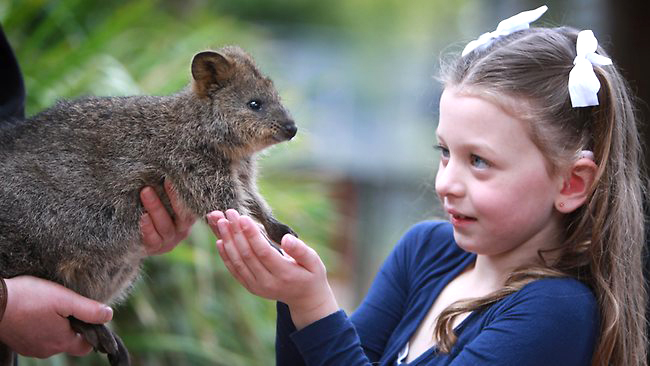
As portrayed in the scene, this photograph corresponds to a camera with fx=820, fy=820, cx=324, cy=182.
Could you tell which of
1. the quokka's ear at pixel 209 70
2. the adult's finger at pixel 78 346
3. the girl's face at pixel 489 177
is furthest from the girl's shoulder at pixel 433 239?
the adult's finger at pixel 78 346

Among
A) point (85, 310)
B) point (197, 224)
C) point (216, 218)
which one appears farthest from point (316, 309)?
point (197, 224)

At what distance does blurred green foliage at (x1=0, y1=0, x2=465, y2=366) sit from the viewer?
4621 mm

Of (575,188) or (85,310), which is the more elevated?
(575,188)

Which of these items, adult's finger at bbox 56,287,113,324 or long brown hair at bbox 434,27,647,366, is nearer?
long brown hair at bbox 434,27,647,366

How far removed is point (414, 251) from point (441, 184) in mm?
482

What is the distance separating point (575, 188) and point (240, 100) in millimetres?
1211

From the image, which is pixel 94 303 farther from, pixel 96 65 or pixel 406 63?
pixel 406 63

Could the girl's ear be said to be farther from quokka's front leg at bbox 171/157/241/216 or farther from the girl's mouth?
quokka's front leg at bbox 171/157/241/216

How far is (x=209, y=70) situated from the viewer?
285 centimetres

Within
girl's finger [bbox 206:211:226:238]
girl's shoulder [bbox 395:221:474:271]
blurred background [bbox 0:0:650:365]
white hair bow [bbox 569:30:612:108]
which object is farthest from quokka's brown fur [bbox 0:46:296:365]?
white hair bow [bbox 569:30:612:108]

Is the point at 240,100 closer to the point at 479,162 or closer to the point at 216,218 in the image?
the point at 216,218

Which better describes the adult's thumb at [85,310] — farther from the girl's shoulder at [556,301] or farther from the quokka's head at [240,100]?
the girl's shoulder at [556,301]

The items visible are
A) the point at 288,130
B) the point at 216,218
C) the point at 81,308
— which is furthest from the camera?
the point at 288,130

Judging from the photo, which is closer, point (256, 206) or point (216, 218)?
point (216, 218)
